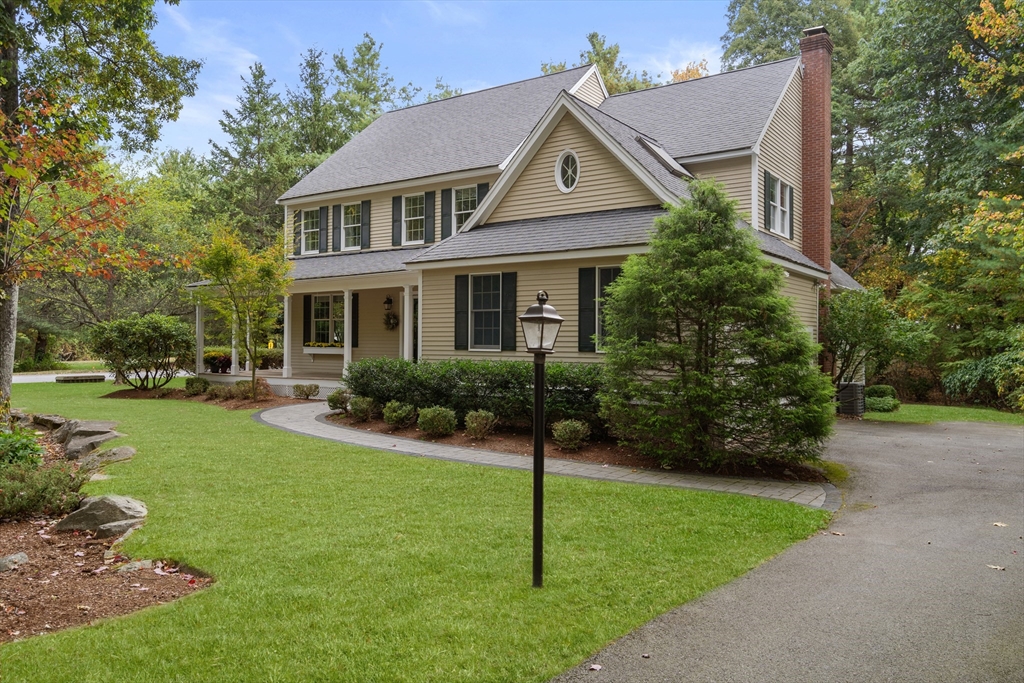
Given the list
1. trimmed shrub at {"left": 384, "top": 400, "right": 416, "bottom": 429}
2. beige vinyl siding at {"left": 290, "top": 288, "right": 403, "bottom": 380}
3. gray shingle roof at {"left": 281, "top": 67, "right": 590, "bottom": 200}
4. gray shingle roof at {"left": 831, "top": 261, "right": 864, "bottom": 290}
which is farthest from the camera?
beige vinyl siding at {"left": 290, "top": 288, "right": 403, "bottom": 380}

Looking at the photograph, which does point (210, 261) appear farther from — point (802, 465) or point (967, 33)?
point (967, 33)

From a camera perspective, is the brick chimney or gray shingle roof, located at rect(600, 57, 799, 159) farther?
the brick chimney

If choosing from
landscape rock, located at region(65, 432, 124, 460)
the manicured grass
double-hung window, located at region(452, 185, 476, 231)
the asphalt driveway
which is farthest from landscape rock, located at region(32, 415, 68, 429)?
the manicured grass

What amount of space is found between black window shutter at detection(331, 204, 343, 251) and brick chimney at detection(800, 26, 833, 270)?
14.0m

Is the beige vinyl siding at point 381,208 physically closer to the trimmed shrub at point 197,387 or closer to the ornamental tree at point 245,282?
the ornamental tree at point 245,282

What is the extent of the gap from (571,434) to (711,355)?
2.43m

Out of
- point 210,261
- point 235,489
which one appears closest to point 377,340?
point 210,261

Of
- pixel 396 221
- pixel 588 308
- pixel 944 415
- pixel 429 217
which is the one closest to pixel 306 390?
pixel 396 221

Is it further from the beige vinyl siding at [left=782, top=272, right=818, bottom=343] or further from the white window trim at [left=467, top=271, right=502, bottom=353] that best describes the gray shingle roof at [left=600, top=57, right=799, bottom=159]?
the white window trim at [left=467, top=271, right=502, bottom=353]

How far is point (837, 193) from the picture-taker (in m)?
29.4

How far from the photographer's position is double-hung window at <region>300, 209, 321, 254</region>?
73.0 ft

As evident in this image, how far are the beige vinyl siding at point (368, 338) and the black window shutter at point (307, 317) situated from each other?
0.31 feet

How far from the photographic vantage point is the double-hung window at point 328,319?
21.2 metres

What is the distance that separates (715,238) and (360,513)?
574cm
